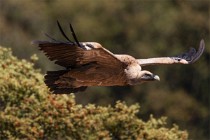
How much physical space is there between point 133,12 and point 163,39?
8.34 feet

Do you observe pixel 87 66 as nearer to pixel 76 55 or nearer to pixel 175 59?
pixel 76 55

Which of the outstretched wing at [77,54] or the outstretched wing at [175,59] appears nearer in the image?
the outstretched wing at [77,54]

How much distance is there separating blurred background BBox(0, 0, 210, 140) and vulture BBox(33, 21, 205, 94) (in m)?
24.1

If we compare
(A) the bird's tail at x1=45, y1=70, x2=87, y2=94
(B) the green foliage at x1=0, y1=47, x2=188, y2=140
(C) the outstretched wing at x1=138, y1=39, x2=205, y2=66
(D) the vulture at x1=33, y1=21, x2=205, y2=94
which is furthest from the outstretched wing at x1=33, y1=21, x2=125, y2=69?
(B) the green foliage at x1=0, y1=47, x2=188, y2=140

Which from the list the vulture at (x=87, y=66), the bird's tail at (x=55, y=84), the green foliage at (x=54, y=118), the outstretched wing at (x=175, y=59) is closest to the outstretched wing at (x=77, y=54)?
the vulture at (x=87, y=66)

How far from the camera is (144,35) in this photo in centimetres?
5153

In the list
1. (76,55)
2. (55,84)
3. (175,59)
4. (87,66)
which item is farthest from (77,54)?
(175,59)

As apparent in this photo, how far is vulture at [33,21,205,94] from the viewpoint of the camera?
1614cm

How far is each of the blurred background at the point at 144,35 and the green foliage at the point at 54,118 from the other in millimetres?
21012

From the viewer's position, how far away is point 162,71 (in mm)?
47125

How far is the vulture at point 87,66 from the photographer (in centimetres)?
1614

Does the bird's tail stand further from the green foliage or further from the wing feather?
the green foliage

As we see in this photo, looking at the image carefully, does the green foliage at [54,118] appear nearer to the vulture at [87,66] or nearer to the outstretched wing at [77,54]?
the vulture at [87,66]

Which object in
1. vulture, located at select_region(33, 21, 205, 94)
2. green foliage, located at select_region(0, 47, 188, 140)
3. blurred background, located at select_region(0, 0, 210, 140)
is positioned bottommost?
vulture, located at select_region(33, 21, 205, 94)
